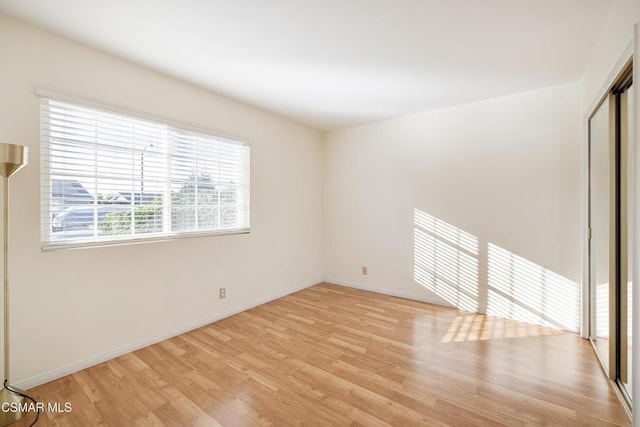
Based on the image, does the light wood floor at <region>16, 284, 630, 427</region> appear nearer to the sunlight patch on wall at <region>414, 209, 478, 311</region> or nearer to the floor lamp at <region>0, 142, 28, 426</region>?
the floor lamp at <region>0, 142, 28, 426</region>

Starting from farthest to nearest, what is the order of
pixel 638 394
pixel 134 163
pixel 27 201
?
1. pixel 134 163
2. pixel 27 201
3. pixel 638 394

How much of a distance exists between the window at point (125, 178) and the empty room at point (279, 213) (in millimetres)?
17

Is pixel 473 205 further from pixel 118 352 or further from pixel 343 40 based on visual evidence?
pixel 118 352

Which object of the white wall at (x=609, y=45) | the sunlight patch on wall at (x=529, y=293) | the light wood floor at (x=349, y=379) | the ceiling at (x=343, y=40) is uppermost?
the ceiling at (x=343, y=40)

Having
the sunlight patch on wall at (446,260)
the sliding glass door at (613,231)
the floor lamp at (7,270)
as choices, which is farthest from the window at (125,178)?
the sliding glass door at (613,231)

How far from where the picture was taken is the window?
209 cm

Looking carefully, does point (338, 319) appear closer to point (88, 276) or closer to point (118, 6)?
point (88, 276)

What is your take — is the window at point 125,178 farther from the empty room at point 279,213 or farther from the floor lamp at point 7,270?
the floor lamp at point 7,270

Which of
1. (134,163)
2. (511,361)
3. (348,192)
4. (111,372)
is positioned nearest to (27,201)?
(134,163)

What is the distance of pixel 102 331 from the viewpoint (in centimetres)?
229

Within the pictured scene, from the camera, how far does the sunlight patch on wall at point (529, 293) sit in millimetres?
2859

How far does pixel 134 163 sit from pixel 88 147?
1.12 feet

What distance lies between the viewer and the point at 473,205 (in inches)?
134

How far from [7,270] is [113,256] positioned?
63 cm
